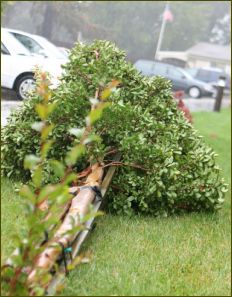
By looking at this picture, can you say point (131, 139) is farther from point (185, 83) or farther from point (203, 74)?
point (203, 74)

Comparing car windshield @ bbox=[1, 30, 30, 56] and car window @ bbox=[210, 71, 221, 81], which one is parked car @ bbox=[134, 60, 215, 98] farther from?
car windshield @ bbox=[1, 30, 30, 56]

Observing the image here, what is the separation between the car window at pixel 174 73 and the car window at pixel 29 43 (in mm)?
16000

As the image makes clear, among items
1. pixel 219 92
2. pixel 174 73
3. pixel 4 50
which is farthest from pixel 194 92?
pixel 4 50

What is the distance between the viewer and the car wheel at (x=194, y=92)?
30078mm

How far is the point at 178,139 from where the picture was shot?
5.41 m

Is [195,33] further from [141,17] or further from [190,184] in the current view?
[190,184]

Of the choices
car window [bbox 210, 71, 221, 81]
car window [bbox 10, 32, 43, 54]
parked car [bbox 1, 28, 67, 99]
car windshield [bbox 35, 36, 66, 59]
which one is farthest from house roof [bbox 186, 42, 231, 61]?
parked car [bbox 1, 28, 67, 99]

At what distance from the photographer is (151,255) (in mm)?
4016

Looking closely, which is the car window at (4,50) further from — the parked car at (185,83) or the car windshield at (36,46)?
the parked car at (185,83)

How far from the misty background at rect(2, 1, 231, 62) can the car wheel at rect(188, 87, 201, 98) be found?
4.51 m

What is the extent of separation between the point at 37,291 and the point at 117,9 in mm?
52462

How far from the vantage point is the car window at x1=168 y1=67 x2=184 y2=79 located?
28.9 meters

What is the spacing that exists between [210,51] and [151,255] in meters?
61.0

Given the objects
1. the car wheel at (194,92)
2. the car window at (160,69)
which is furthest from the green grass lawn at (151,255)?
the car wheel at (194,92)
